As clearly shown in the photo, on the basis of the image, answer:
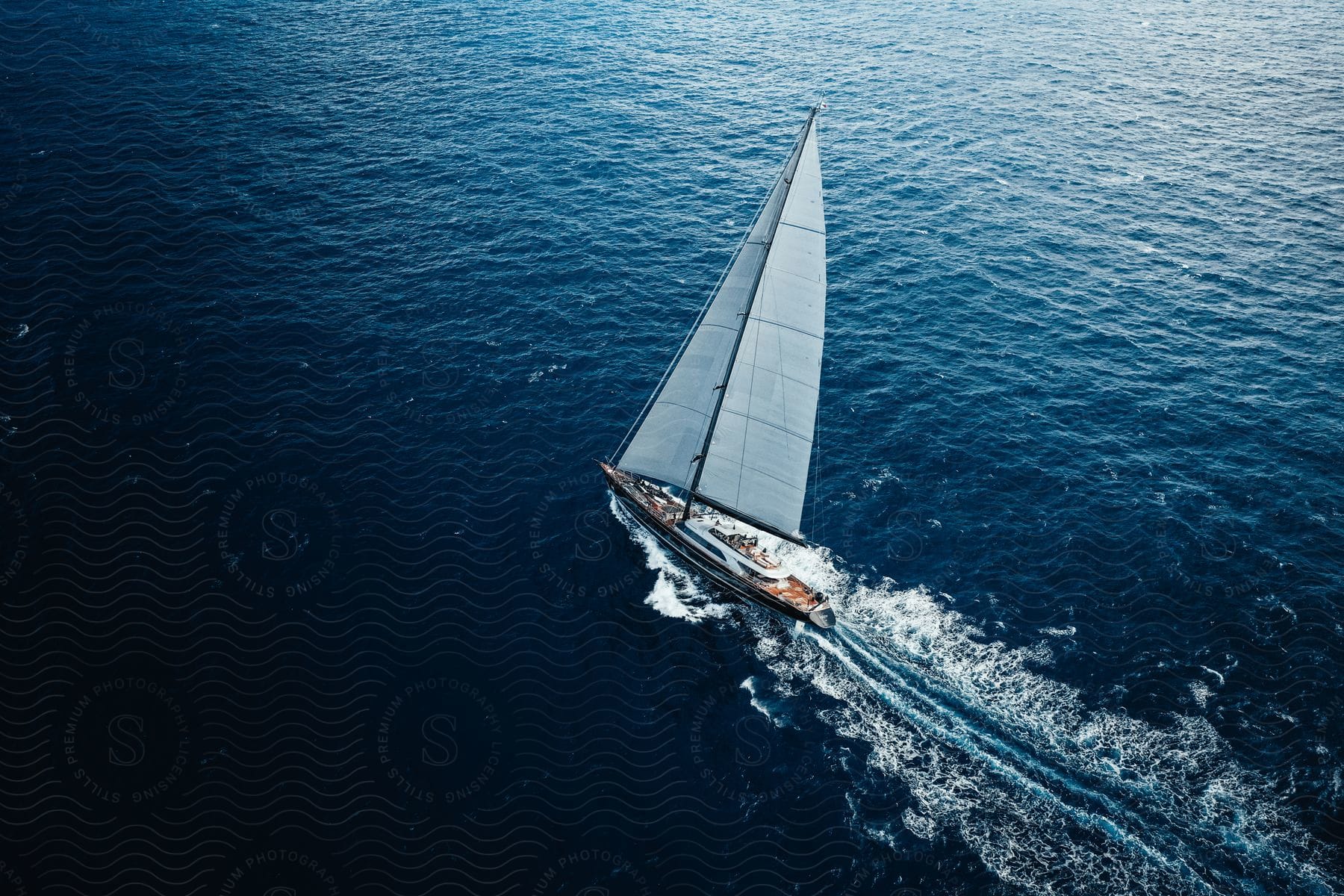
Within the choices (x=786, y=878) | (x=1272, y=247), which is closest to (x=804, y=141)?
(x=786, y=878)

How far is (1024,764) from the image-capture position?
2013 inches

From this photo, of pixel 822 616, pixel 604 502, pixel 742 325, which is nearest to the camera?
pixel 742 325

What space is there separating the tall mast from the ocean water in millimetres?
7692

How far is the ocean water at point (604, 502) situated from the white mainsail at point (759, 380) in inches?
297

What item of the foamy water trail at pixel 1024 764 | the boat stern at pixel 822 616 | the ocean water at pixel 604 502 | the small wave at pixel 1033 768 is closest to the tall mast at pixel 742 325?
the ocean water at pixel 604 502

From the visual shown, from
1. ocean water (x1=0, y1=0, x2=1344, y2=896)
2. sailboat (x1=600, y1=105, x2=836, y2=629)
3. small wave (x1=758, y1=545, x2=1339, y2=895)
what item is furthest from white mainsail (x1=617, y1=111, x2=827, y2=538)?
small wave (x1=758, y1=545, x2=1339, y2=895)

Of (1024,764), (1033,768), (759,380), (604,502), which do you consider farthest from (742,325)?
(1033,768)

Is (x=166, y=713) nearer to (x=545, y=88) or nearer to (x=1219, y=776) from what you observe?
(x=1219, y=776)

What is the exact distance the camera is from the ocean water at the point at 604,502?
47.8 meters

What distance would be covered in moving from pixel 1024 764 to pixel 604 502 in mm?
35879

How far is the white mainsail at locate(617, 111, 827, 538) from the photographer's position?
168 ft

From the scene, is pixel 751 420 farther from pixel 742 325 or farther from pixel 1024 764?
pixel 1024 764

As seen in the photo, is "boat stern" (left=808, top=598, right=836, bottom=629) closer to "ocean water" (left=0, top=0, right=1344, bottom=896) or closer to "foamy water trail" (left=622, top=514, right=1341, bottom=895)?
"foamy water trail" (left=622, top=514, right=1341, bottom=895)

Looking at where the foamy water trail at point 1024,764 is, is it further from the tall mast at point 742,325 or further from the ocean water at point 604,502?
the tall mast at point 742,325
